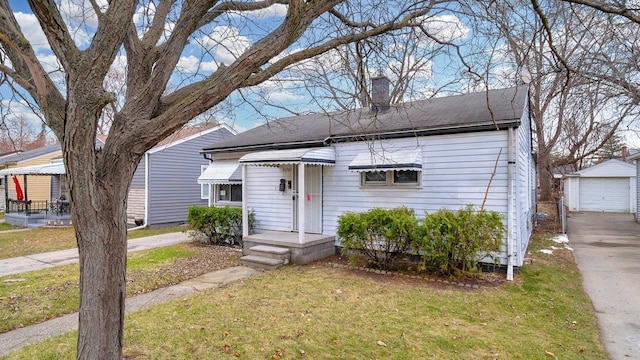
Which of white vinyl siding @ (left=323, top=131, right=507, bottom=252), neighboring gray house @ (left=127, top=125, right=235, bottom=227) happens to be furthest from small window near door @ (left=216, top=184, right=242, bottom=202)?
white vinyl siding @ (left=323, top=131, right=507, bottom=252)

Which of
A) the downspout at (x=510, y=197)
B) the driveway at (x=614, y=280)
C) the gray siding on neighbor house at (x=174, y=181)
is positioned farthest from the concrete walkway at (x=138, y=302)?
the gray siding on neighbor house at (x=174, y=181)

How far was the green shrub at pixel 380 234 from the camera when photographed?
7.21 m

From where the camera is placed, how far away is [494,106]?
8148 millimetres

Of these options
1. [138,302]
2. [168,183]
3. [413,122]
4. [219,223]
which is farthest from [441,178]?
[168,183]

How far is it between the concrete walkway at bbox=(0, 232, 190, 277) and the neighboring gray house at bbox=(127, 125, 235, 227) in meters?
3.49

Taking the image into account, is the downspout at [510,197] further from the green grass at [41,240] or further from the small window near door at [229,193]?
→ the green grass at [41,240]

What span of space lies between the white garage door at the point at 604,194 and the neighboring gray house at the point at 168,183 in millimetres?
24508

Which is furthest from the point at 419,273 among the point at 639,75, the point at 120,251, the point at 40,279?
the point at 40,279

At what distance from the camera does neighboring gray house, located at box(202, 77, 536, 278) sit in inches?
284

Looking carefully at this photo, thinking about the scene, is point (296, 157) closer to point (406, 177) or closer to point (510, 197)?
point (406, 177)

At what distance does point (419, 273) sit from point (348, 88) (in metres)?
4.24

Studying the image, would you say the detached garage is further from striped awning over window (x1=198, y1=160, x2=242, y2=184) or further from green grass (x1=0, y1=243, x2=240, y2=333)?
green grass (x1=0, y1=243, x2=240, y2=333)

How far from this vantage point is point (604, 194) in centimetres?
2314

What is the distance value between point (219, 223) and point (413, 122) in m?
6.41
